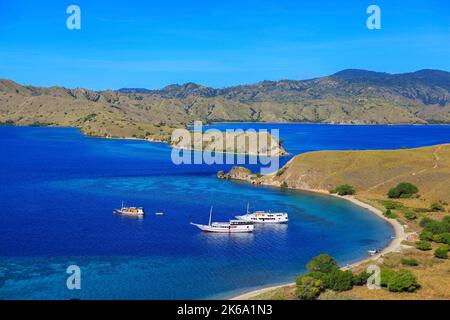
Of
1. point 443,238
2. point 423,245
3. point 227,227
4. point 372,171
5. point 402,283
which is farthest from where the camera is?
point 372,171

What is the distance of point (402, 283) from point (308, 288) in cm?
1038

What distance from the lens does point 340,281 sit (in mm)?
57094

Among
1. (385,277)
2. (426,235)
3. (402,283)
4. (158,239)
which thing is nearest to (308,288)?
(385,277)

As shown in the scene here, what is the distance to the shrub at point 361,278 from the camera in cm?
5862

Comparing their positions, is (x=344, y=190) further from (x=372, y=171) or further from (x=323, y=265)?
(x=323, y=265)

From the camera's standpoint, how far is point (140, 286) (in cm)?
5972

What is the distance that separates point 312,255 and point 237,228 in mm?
18234

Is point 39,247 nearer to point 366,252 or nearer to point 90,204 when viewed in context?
point 90,204

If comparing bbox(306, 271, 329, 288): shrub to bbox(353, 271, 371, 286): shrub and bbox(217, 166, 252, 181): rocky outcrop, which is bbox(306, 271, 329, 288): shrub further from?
bbox(217, 166, 252, 181): rocky outcrop

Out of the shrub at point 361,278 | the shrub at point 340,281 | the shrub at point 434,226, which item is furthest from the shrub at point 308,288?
the shrub at point 434,226

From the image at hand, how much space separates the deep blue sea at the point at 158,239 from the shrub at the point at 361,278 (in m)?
8.82

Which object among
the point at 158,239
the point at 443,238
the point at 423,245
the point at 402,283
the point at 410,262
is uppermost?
the point at 402,283
